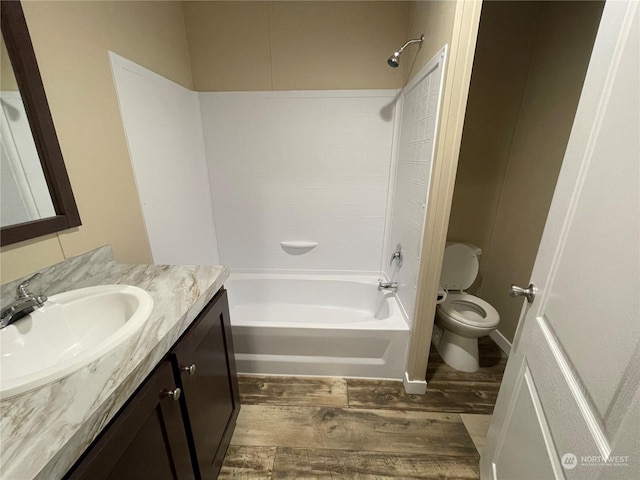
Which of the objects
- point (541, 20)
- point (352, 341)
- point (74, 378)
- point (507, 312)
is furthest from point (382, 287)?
point (541, 20)

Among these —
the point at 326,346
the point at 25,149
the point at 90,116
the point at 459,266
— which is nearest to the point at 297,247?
the point at 326,346

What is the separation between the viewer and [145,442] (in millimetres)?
662

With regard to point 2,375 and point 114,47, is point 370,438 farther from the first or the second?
point 114,47

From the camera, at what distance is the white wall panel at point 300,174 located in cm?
191

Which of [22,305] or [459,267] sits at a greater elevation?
Answer: [22,305]

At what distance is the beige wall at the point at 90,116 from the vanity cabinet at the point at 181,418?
0.57 metres

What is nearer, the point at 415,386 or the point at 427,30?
the point at 427,30

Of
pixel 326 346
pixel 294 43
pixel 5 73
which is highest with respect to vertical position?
pixel 294 43

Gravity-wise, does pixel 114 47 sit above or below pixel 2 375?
above

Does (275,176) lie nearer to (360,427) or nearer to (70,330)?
(70,330)

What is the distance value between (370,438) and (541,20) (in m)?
2.64

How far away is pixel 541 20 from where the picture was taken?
1.60 metres

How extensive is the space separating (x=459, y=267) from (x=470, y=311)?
1.05 ft

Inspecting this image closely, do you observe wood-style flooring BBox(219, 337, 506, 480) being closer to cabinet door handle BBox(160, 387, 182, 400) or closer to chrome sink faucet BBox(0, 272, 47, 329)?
cabinet door handle BBox(160, 387, 182, 400)
